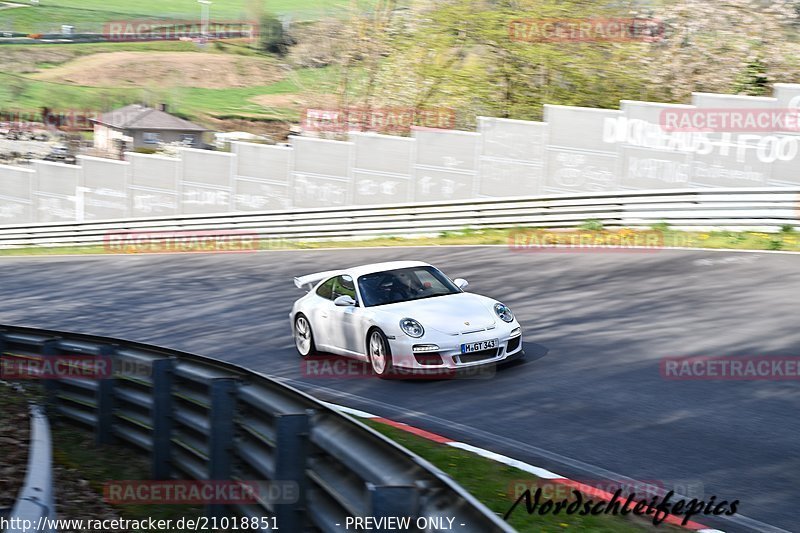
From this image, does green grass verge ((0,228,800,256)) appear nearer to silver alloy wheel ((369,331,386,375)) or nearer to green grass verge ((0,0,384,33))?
silver alloy wheel ((369,331,386,375))

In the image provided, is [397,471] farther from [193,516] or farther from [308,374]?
[308,374]

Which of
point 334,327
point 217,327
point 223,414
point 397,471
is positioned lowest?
point 217,327

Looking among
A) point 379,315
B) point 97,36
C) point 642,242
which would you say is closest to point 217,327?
point 379,315

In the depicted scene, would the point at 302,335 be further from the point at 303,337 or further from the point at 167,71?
the point at 167,71

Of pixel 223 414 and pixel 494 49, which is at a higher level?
pixel 494 49

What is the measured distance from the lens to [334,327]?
12547 mm

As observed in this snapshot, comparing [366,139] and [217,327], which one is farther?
[366,139]

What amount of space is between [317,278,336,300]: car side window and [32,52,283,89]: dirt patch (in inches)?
2255

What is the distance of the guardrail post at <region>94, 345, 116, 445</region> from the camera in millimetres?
9078

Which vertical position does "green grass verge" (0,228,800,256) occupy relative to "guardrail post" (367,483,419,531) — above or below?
below

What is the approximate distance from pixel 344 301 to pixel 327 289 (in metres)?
1.02

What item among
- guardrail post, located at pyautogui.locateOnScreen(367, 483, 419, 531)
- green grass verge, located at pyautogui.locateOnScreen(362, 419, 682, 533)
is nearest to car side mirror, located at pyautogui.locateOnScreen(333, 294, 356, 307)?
green grass verge, located at pyautogui.locateOnScreen(362, 419, 682, 533)

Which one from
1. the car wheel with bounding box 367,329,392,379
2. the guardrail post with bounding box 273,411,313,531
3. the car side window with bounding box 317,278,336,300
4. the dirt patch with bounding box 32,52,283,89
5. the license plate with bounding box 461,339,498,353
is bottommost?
the car wheel with bounding box 367,329,392,379

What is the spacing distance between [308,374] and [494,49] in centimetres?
1871
